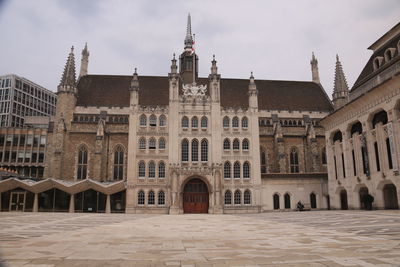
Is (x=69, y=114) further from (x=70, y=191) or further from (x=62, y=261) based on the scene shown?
(x=62, y=261)

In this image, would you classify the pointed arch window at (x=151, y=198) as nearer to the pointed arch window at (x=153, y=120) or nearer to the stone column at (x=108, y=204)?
the stone column at (x=108, y=204)

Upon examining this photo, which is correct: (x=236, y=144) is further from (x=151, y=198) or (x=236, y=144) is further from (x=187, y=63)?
(x=187, y=63)

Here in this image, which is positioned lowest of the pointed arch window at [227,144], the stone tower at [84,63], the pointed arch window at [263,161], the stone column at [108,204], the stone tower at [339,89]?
the stone column at [108,204]

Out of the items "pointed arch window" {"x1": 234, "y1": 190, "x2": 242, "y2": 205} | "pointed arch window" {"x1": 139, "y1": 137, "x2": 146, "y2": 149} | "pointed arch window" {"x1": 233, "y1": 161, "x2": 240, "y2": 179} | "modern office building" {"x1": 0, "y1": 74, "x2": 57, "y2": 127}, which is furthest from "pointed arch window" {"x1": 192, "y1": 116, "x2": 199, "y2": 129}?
"modern office building" {"x1": 0, "y1": 74, "x2": 57, "y2": 127}

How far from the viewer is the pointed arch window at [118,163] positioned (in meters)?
48.3

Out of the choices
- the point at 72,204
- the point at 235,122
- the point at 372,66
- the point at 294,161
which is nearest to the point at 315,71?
the point at 294,161

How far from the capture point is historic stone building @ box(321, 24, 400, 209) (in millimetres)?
30312

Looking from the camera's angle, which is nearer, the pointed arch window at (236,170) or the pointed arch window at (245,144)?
the pointed arch window at (236,170)

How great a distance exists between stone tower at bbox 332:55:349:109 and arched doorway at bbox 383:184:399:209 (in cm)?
2698

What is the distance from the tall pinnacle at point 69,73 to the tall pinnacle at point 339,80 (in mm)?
43513

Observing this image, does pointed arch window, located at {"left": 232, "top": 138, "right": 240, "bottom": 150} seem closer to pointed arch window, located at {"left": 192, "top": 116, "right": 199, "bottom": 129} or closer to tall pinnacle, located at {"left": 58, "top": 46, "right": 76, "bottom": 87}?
pointed arch window, located at {"left": 192, "top": 116, "right": 199, "bottom": 129}

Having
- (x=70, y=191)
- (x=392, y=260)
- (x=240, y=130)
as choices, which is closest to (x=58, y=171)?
Answer: (x=70, y=191)

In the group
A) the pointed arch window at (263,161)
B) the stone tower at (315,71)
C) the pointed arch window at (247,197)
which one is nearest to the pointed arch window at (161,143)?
the pointed arch window at (247,197)

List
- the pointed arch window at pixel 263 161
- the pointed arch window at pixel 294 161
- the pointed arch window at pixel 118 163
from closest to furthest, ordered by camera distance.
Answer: the pointed arch window at pixel 118 163 < the pointed arch window at pixel 263 161 < the pointed arch window at pixel 294 161
